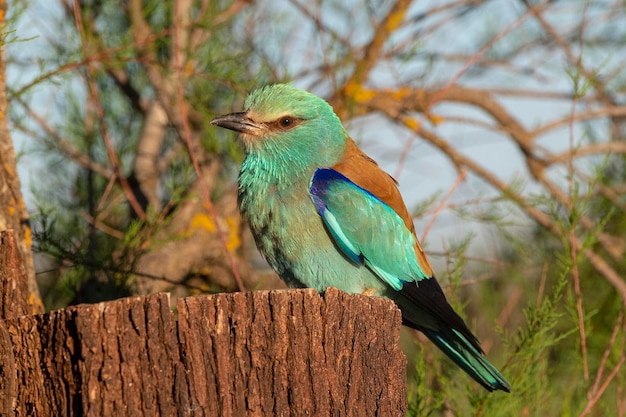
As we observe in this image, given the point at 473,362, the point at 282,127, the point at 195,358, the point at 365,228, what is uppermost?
the point at 282,127

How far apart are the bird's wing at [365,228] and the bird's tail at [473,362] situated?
0.35 m

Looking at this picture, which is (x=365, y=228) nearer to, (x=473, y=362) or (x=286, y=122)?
(x=286, y=122)

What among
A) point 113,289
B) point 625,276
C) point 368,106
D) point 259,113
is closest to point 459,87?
point 368,106

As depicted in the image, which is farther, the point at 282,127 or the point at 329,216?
the point at 282,127

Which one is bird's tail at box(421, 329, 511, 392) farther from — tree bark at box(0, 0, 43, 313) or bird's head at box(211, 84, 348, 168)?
tree bark at box(0, 0, 43, 313)

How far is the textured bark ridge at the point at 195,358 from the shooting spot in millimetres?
2785

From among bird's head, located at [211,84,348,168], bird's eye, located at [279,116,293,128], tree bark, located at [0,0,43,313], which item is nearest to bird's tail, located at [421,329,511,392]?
bird's head, located at [211,84,348,168]

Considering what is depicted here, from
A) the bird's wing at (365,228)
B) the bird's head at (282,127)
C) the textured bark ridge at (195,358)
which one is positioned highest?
the bird's head at (282,127)

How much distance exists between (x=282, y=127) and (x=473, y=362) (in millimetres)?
1505

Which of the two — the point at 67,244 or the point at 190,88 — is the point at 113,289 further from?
the point at 190,88

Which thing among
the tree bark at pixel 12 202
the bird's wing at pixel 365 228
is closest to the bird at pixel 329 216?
the bird's wing at pixel 365 228

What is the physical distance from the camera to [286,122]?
183 inches

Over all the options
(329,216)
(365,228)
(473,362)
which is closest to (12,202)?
(329,216)

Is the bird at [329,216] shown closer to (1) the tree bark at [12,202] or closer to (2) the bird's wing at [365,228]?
(2) the bird's wing at [365,228]
